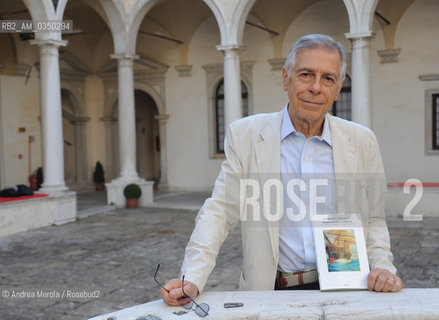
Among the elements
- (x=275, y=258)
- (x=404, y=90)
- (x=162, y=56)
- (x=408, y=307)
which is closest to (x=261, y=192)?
(x=275, y=258)

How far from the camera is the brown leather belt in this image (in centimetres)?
237

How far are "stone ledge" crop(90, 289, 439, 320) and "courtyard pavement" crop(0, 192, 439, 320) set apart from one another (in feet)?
11.9

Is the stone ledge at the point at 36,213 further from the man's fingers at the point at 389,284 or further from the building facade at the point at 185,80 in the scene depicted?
the man's fingers at the point at 389,284

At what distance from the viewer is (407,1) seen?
47.3 ft

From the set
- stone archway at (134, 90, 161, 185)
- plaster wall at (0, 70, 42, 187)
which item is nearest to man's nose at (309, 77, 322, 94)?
plaster wall at (0, 70, 42, 187)

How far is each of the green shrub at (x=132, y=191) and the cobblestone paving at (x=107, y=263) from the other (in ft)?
6.00

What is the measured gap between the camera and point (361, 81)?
11.9m

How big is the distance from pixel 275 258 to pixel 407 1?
13.8 m

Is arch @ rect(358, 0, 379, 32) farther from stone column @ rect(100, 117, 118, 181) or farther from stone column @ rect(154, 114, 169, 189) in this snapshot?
stone column @ rect(100, 117, 118, 181)

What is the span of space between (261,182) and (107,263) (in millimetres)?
5925

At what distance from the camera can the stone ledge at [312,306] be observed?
2.01 meters

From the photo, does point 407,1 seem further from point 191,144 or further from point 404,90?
point 191,144

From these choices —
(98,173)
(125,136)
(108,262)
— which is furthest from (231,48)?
(98,173)

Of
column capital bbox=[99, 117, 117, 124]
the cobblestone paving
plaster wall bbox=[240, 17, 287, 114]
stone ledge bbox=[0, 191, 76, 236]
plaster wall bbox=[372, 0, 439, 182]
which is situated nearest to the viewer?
the cobblestone paving
